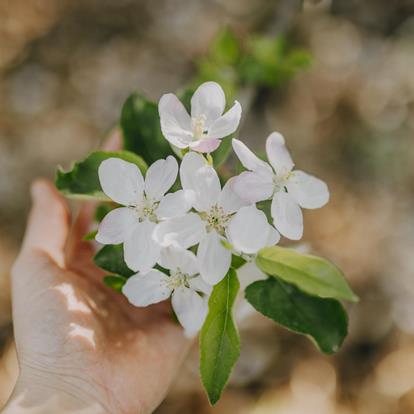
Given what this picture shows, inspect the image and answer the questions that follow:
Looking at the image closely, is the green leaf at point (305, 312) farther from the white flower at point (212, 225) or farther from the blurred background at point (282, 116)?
the blurred background at point (282, 116)

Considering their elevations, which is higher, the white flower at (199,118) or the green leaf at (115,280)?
the white flower at (199,118)

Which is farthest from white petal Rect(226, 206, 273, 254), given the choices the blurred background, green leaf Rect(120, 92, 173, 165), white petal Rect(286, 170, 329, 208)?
the blurred background

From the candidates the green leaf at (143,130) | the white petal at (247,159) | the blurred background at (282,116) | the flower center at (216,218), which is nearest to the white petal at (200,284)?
the flower center at (216,218)

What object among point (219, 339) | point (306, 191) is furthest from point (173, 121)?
point (219, 339)

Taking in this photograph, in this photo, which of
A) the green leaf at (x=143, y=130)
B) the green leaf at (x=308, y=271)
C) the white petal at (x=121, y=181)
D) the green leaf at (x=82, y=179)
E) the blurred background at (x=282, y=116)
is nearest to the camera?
the green leaf at (x=308, y=271)

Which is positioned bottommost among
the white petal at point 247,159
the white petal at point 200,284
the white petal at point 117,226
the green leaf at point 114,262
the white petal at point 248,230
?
the green leaf at point 114,262

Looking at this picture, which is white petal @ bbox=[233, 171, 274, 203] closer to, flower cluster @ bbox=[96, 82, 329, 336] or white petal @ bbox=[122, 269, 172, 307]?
flower cluster @ bbox=[96, 82, 329, 336]
